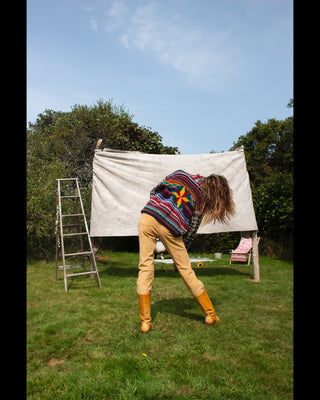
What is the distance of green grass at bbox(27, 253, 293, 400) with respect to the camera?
2.25m

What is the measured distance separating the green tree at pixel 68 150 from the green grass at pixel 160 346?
4046 millimetres

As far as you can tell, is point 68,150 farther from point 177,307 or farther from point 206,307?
point 206,307

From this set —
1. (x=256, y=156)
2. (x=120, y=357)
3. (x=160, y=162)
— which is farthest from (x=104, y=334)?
(x=256, y=156)

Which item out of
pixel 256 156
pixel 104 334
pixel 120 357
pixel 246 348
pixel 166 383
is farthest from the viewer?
pixel 256 156

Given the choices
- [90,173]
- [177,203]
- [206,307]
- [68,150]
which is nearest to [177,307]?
[206,307]

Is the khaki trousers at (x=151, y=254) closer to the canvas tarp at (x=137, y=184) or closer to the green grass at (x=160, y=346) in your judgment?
the green grass at (x=160, y=346)

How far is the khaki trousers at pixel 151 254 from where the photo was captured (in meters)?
3.55

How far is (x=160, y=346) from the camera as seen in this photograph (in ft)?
9.92

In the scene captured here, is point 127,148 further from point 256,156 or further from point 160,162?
point 256,156

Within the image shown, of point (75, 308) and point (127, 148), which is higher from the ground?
point (127, 148)

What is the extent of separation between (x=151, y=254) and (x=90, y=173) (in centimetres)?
1314

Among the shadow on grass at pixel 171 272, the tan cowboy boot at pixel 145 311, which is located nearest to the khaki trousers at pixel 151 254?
the tan cowboy boot at pixel 145 311
